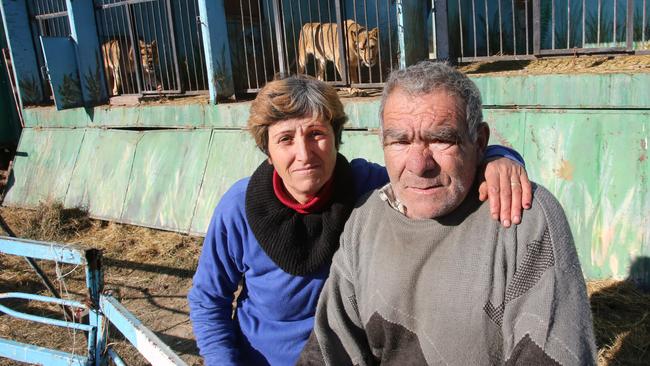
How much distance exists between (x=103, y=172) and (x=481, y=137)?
5826 millimetres

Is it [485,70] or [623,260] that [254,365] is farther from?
[485,70]

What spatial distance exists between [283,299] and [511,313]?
0.91 metres

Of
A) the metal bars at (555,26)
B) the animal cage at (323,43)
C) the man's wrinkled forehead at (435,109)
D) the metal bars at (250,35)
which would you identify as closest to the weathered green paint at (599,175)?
the animal cage at (323,43)

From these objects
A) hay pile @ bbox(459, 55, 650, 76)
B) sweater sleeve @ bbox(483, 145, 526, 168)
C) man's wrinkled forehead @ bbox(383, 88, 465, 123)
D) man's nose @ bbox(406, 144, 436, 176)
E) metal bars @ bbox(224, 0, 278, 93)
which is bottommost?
sweater sleeve @ bbox(483, 145, 526, 168)

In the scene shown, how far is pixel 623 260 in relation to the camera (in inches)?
138

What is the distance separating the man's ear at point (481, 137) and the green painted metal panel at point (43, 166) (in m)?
6.37

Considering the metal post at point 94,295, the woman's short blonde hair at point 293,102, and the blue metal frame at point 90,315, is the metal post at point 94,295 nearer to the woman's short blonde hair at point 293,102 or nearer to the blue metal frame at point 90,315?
the blue metal frame at point 90,315

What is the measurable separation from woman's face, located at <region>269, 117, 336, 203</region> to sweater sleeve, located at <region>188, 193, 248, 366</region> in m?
0.27

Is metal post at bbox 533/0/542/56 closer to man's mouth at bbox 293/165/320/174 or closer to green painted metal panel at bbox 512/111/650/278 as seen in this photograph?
green painted metal panel at bbox 512/111/650/278

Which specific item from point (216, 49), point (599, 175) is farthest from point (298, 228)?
point (216, 49)

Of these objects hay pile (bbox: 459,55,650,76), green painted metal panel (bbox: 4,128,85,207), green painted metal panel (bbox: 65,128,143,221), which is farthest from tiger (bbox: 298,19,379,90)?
green painted metal panel (bbox: 4,128,85,207)

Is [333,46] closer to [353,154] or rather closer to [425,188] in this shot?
[353,154]

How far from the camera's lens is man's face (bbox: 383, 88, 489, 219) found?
1484 millimetres

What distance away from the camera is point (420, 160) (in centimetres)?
150
